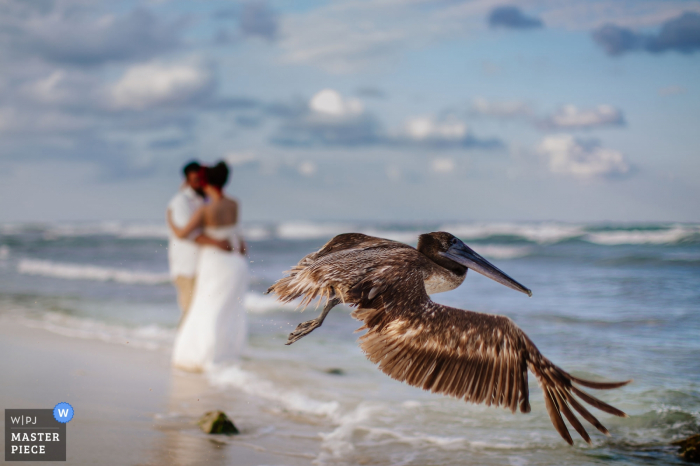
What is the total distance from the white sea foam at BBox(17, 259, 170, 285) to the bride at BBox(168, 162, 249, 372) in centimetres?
915

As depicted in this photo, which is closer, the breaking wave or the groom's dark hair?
the groom's dark hair

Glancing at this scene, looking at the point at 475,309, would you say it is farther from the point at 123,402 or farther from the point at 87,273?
the point at 87,273

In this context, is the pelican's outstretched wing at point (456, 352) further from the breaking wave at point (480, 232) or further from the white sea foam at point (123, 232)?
the white sea foam at point (123, 232)

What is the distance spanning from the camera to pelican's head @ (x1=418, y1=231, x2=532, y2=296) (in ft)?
11.5

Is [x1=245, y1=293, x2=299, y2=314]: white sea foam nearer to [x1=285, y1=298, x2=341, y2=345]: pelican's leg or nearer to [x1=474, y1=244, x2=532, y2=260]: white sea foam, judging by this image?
[x1=285, y1=298, x2=341, y2=345]: pelican's leg

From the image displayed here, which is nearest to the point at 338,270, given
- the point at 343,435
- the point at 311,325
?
the point at 311,325

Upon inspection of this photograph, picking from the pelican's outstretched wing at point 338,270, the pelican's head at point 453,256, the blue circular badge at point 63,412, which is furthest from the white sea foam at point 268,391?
the pelican's head at point 453,256

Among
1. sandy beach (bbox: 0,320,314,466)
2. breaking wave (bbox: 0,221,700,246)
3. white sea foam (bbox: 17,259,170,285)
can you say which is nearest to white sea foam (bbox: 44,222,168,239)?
breaking wave (bbox: 0,221,700,246)

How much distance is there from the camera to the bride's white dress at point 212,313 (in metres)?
7.23

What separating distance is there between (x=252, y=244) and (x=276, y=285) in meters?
23.5

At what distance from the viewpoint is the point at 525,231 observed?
22656 mm

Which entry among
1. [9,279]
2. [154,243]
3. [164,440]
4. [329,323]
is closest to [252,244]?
[154,243]

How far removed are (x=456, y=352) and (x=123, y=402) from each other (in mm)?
3940

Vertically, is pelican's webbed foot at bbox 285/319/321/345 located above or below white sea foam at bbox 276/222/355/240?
below
